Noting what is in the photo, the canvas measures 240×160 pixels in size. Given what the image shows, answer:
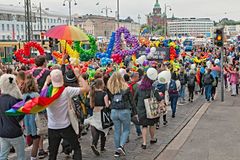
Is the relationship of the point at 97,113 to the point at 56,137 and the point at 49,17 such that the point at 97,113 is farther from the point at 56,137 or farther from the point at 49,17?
the point at 49,17

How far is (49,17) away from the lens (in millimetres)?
117812

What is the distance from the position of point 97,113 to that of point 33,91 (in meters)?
1.40

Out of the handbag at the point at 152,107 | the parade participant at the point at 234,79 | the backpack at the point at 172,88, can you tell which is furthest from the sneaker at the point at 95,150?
the parade participant at the point at 234,79

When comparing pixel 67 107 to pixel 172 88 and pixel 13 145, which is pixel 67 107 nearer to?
pixel 13 145

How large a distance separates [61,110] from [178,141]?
4.32m

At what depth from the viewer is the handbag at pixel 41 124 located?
306 inches

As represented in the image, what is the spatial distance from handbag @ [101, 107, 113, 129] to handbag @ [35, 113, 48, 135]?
120cm

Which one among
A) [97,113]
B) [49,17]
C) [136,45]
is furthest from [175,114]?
[49,17]

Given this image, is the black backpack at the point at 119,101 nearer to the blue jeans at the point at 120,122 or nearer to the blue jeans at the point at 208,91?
the blue jeans at the point at 120,122

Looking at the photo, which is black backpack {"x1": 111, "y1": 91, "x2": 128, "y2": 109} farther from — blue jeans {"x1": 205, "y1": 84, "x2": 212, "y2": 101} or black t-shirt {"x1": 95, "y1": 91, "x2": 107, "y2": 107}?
blue jeans {"x1": 205, "y1": 84, "x2": 212, "y2": 101}

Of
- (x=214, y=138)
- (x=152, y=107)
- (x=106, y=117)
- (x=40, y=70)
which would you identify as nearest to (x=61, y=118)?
(x=106, y=117)

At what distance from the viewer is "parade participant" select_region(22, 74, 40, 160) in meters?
7.68

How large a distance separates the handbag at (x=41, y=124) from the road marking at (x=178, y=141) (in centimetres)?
236

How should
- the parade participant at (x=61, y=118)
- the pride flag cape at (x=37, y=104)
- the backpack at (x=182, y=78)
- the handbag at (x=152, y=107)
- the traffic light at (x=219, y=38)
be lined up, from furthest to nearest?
the traffic light at (x=219, y=38) < the backpack at (x=182, y=78) < the handbag at (x=152, y=107) < the parade participant at (x=61, y=118) < the pride flag cape at (x=37, y=104)
